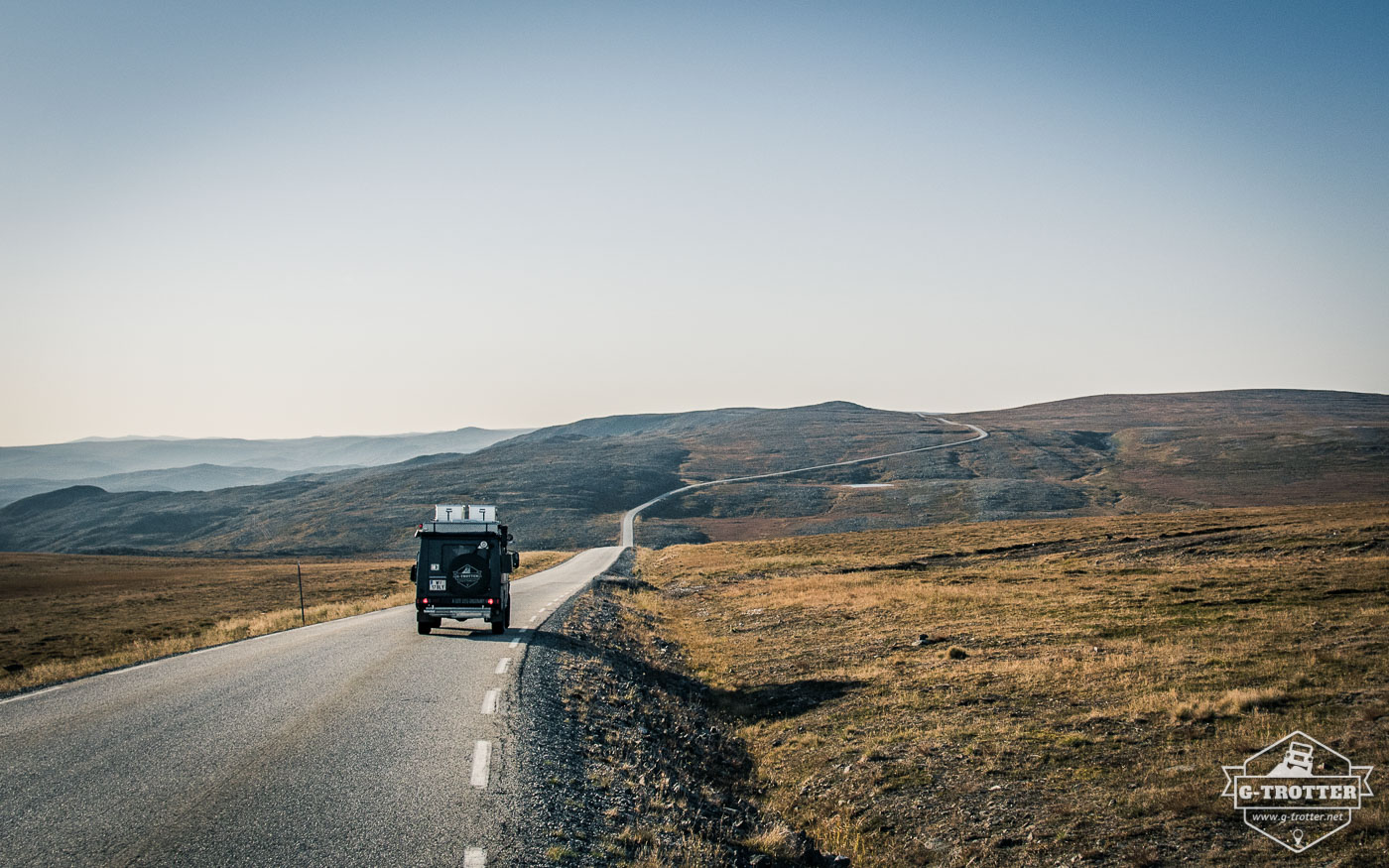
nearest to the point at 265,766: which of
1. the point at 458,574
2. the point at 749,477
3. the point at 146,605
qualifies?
the point at 458,574

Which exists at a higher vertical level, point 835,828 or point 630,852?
point 630,852

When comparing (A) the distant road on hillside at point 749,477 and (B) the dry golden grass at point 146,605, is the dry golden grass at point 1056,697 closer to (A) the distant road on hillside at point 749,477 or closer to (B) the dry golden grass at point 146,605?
(B) the dry golden grass at point 146,605

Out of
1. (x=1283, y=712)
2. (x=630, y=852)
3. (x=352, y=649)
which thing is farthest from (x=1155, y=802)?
(x=352, y=649)

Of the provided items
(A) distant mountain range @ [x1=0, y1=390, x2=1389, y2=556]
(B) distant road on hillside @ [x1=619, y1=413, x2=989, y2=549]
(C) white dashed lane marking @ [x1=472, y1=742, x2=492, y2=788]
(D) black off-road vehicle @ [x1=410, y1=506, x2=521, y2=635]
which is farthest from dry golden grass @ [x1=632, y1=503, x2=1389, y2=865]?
(B) distant road on hillside @ [x1=619, y1=413, x2=989, y2=549]

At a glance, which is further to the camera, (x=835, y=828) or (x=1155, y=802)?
(x=835, y=828)

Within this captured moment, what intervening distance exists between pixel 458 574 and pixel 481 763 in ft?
42.6

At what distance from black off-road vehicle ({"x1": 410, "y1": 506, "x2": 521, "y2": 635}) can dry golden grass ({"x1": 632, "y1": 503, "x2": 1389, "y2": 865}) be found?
6.14 m

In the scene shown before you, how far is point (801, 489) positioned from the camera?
131 metres

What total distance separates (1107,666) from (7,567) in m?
111

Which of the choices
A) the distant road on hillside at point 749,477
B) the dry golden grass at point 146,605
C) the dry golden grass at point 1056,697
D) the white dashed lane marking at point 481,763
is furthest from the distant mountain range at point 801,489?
the white dashed lane marking at point 481,763

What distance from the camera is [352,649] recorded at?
61.7 ft

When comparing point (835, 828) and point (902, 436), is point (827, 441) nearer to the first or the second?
point (902, 436)

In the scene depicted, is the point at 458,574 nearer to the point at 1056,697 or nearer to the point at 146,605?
the point at 1056,697

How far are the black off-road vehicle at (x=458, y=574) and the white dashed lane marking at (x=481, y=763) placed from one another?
463 inches
